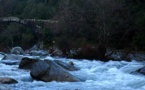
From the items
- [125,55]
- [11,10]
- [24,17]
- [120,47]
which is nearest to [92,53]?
[125,55]

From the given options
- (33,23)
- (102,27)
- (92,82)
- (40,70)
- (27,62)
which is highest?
(102,27)

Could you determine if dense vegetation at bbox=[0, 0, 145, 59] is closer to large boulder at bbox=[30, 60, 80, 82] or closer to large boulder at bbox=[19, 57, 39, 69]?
large boulder at bbox=[19, 57, 39, 69]

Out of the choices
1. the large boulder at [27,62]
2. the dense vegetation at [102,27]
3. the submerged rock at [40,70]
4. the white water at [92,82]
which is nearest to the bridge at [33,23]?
the dense vegetation at [102,27]

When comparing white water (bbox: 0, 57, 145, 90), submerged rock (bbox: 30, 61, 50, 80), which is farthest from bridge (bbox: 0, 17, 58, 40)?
submerged rock (bbox: 30, 61, 50, 80)

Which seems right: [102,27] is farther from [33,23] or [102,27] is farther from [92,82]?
[33,23]

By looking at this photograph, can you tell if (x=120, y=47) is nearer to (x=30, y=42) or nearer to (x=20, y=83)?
(x=20, y=83)

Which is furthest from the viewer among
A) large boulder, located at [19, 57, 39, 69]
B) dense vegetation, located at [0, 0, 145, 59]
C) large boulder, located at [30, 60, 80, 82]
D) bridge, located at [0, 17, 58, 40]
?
bridge, located at [0, 17, 58, 40]

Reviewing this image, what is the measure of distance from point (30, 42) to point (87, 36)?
21127 mm

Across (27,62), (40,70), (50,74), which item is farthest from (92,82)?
(27,62)

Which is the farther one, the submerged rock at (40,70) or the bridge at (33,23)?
the bridge at (33,23)

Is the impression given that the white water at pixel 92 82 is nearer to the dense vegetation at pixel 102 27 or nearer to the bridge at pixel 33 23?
the dense vegetation at pixel 102 27

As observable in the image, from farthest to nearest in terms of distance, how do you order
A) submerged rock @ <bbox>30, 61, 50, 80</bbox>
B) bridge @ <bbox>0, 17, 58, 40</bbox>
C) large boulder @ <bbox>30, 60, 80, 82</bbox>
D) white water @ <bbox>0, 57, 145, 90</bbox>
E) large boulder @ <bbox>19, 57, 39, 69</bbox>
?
bridge @ <bbox>0, 17, 58, 40</bbox>
large boulder @ <bbox>19, 57, 39, 69</bbox>
submerged rock @ <bbox>30, 61, 50, 80</bbox>
large boulder @ <bbox>30, 60, 80, 82</bbox>
white water @ <bbox>0, 57, 145, 90</bbox>

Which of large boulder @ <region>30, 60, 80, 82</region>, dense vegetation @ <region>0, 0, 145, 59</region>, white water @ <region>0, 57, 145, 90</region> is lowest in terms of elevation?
white water @ <region>0, 57, 145, 90</region>

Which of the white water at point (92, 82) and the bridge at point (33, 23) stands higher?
the bridge at point (33, 23)
